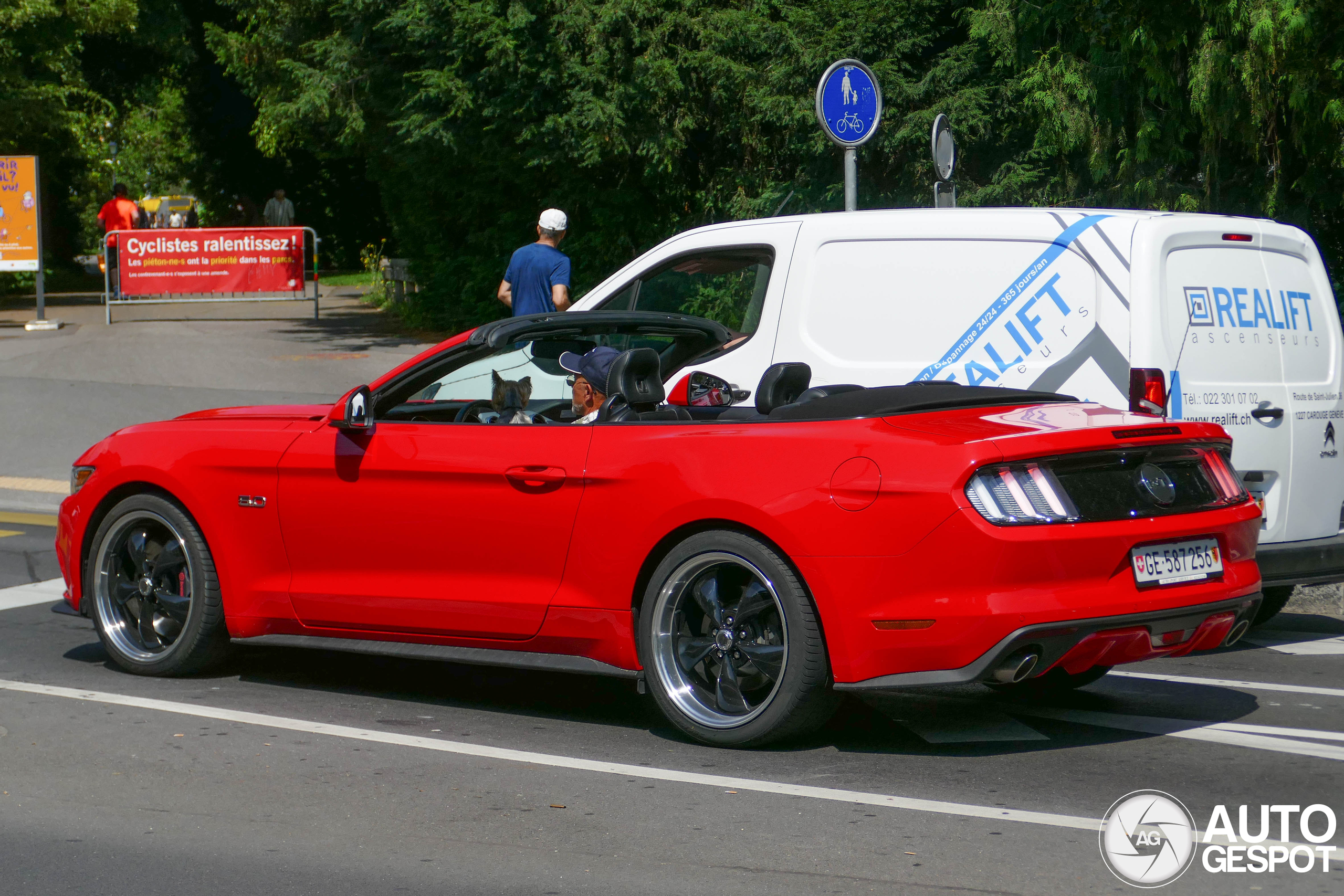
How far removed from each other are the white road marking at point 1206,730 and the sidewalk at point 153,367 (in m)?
8.67

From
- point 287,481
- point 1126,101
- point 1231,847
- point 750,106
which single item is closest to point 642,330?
point 287,481

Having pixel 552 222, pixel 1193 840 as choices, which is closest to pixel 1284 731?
pixel 1193 840

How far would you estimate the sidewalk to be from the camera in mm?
14820

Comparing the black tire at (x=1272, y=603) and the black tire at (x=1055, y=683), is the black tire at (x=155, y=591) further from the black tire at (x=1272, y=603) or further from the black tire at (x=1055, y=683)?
the black tire at (x=1272, y=603)

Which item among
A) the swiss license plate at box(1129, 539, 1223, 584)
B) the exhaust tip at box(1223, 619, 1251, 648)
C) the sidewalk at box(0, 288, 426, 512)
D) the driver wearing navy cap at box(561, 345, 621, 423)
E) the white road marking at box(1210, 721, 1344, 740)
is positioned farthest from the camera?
the sidewalk at box(0, 288, 426, 512)

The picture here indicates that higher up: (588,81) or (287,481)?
(588,81)

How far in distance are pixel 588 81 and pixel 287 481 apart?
12724mm

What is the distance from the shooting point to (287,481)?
6438 millimetres

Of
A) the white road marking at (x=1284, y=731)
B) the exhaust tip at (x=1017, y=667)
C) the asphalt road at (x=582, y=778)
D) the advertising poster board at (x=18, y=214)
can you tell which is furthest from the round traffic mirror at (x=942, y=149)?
the advertising poster board at (x=18, y=214)

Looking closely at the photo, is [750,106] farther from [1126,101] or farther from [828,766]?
Answer: [828,766]

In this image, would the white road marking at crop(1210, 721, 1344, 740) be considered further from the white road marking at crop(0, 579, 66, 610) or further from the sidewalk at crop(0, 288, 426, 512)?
the sidewalk at crop(0, 288, 426, 512)

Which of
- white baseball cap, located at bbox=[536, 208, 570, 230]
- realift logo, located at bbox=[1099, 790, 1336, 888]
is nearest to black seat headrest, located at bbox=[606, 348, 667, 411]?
realift logo, located at bbox=[1099, 790, 1336, 888]

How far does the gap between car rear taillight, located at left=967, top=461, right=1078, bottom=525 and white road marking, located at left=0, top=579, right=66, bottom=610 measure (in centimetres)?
540

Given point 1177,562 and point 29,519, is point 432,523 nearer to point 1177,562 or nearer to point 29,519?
point 1177,562
